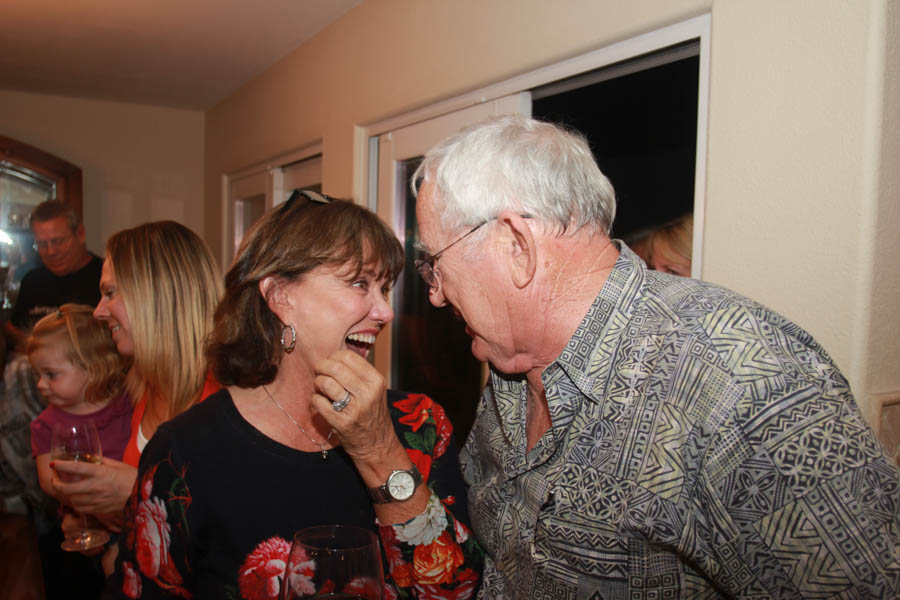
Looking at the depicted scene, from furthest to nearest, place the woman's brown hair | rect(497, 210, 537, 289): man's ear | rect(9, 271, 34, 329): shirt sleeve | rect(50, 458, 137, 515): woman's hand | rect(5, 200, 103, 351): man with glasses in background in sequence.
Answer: rect(9, 271, 34, 329): shirt sleeve → rect(5, 200, 103, 351): man with glasses in background → rect(50, 458, 137, 515): woman's hand → the woman's brown hair → rect(497, 210, 537, 289): man's ear

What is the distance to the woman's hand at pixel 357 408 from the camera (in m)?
1.07

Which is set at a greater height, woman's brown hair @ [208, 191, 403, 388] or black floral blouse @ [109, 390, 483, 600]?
woman's brown hair @ [208, 191, 403, 388]

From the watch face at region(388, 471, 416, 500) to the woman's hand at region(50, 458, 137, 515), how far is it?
896 mm

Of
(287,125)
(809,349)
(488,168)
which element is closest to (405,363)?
(287,125)

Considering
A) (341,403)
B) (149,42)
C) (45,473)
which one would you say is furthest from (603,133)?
(149,42)

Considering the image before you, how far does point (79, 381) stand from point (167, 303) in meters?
0.55

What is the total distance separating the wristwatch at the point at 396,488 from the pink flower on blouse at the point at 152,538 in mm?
401

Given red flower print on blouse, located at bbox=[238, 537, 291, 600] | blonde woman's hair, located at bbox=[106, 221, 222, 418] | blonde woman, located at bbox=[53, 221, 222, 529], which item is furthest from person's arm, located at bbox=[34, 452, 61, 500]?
red flower print on blouse, located at bbox=[238, 537, 291, 600]

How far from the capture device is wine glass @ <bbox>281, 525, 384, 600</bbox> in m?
0.73

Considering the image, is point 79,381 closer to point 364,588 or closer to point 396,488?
point 396,488

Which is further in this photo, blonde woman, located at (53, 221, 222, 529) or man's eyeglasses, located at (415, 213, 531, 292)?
blonde woman, located at (53, 221, 222, 529)

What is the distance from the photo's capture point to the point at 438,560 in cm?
112

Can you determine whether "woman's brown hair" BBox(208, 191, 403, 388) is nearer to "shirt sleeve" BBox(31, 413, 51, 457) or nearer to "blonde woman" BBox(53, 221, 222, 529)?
"blonde woman" BBox(53, 221, 222, 529)

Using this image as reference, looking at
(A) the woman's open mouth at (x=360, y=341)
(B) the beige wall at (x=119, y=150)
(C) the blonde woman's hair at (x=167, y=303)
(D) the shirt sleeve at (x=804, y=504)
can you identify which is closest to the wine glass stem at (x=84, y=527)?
(C) the blonde woman's hair at (x=167, y=303)
